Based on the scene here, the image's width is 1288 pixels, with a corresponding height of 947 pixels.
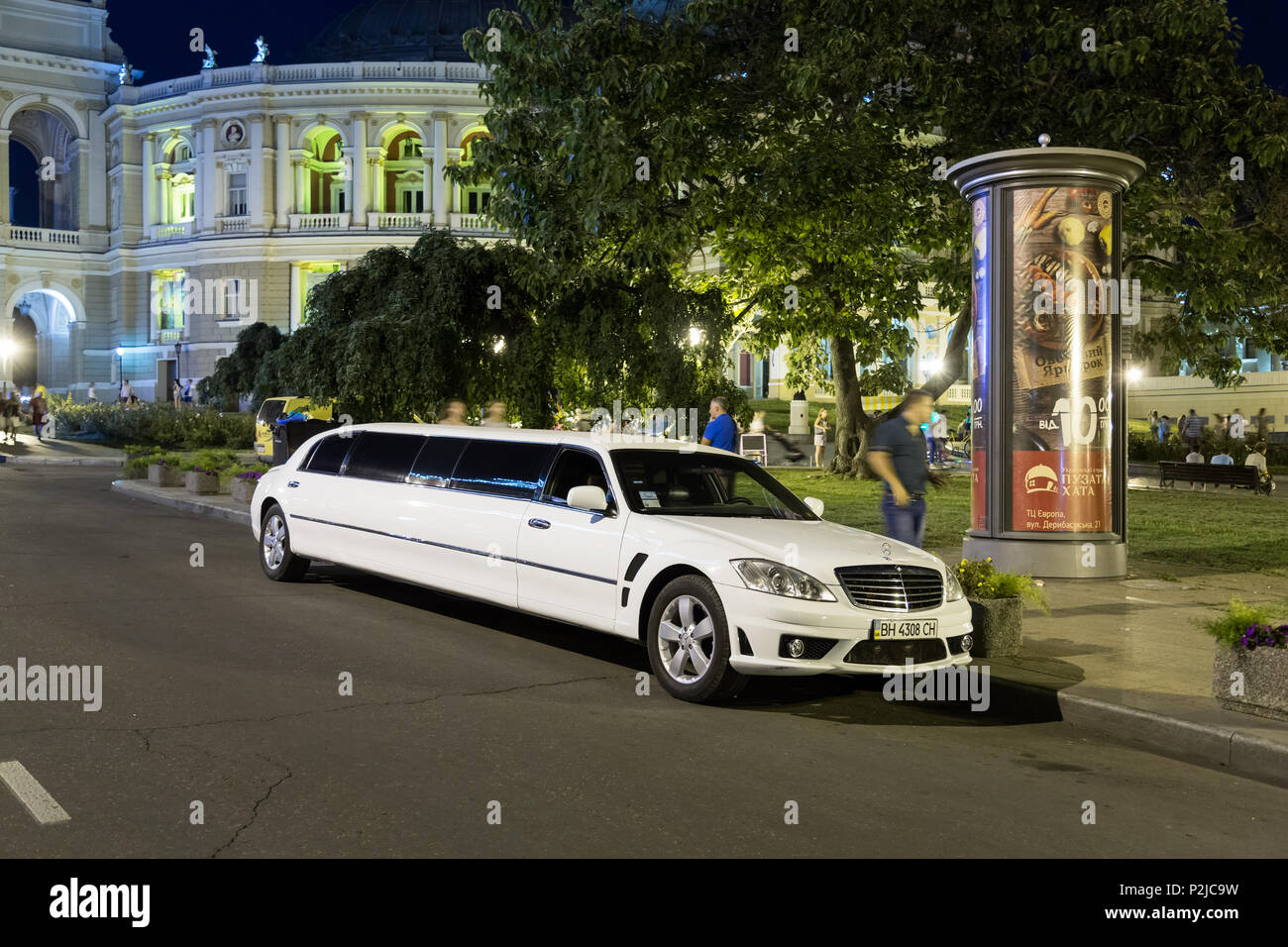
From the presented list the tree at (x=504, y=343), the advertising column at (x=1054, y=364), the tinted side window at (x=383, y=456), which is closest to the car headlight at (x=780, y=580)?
→ the tinted side window at (x=383, y=456)

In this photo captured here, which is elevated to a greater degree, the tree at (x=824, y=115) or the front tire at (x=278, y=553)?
the tree at (x=824, y=115)

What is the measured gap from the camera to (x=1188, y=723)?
23.2ft

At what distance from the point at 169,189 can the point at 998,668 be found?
7924cm

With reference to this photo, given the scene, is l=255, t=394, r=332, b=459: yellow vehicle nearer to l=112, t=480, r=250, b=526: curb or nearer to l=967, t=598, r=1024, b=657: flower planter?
l=112, t=480, r=250, b=526: curb

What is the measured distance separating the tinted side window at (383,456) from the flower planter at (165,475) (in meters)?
15.3

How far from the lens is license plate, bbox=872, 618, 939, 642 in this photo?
304 inches

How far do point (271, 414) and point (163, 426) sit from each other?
10549mm

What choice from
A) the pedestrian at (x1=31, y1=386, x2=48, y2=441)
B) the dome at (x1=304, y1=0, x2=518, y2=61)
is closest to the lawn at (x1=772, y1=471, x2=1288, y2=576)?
the pedestrian at (x1=31, y1=386, x2=48, y2=441)

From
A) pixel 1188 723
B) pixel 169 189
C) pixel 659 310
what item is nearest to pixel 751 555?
pixel 1188 723

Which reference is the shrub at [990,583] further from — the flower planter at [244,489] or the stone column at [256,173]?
the stone column at [256,173]

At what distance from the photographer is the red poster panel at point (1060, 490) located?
12.9m

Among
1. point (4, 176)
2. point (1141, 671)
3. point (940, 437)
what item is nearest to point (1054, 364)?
point (1141, 671)

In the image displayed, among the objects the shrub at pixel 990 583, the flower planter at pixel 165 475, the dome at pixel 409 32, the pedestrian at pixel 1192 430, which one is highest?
the dome at pixel 409 32

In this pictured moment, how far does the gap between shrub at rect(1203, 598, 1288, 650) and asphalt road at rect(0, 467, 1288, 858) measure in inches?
35.3
